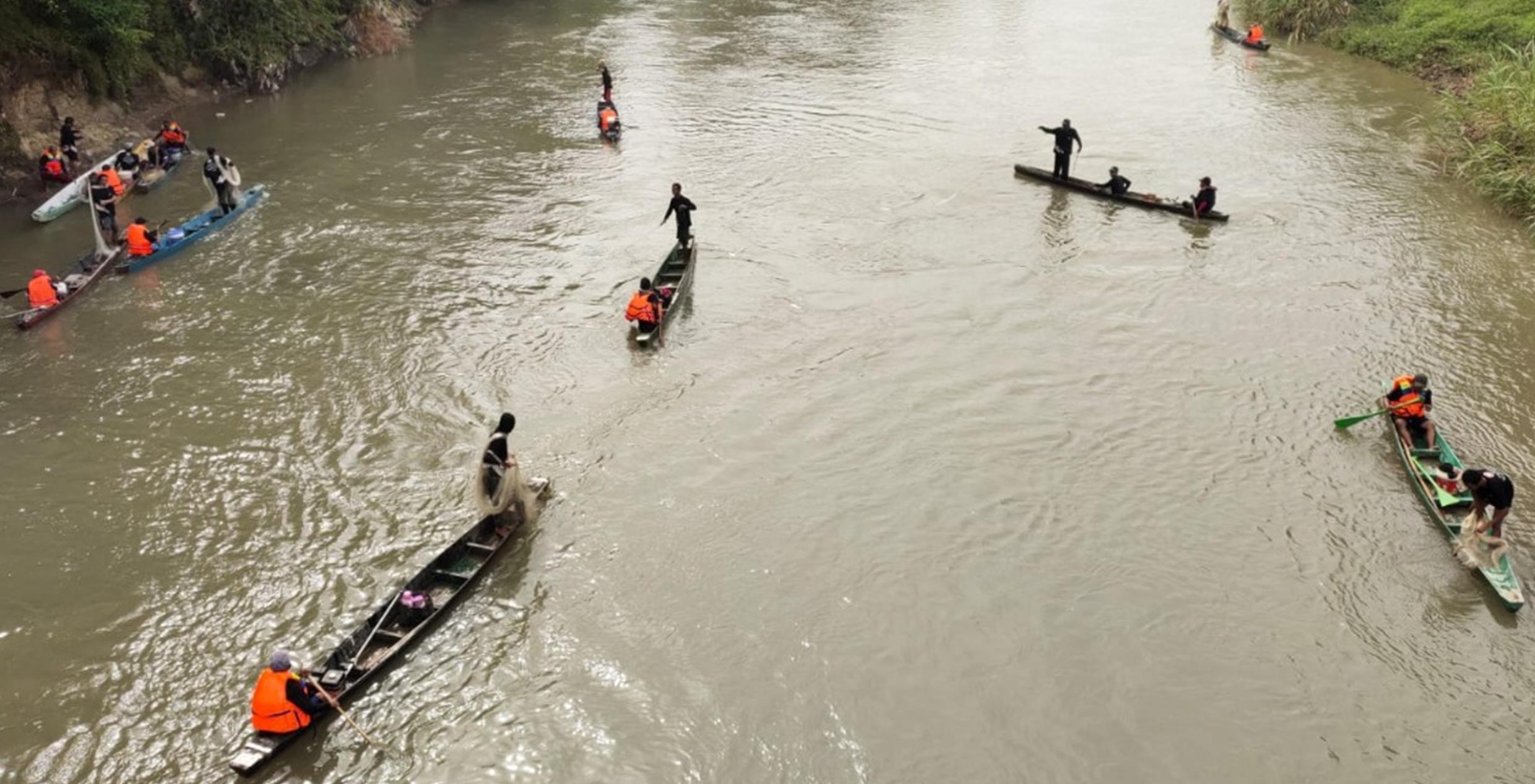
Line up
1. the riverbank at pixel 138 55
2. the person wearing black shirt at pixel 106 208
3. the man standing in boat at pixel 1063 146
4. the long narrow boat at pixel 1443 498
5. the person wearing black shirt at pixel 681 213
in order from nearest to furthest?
1. the long narrow boat at pixel 1443 498
2. the person wearing black shirt at pixel 681 213
3. the person wearing black shirt at pixel 106 208
4. the riverbank at pixel 138 55
5. the man standing in boat at pixel 1063 146

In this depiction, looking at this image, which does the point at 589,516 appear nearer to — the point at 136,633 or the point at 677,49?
the point at 136,633

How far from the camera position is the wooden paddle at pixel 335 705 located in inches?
364

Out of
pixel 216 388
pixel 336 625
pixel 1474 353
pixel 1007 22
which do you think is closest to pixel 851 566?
pixel 336 625

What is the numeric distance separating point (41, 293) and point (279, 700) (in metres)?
11.8

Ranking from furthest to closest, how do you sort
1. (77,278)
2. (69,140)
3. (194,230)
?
1. (69,140)
2. (194,230)
3. (77,278)

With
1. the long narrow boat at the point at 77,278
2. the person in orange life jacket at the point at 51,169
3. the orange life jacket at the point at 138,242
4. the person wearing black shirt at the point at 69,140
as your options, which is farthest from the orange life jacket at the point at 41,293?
the person wearing black shirt at the point at 69,140

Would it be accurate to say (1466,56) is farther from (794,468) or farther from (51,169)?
(51,169)

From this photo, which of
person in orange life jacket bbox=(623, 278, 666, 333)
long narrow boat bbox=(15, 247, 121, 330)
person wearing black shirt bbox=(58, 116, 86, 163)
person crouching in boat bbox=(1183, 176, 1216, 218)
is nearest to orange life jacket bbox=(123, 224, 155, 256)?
long narrow boat bbox=(15, 247, 121, 330)

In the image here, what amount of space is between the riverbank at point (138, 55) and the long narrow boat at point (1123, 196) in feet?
69.3

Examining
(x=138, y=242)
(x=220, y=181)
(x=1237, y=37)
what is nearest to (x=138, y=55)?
(x=220, y=181)

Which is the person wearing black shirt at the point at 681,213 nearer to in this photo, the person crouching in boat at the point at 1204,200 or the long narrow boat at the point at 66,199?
the person crouching in boat at the point at 1204,200

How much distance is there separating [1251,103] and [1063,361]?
1784 cm

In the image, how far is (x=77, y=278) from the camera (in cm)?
1784

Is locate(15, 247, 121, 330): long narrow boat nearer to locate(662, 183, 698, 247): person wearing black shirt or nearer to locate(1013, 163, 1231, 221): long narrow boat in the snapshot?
locate(662, 183, 698, 247): person wearing black shirt
